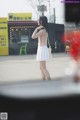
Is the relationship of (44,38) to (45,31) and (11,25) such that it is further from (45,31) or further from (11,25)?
(11,25)

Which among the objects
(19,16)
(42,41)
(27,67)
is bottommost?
(27,67)

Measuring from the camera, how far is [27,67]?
2502 mm

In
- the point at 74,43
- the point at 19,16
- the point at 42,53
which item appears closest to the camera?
the point at 74,43

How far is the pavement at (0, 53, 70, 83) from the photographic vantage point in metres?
2.23

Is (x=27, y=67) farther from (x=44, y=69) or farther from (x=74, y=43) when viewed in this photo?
(x=74, y=43)

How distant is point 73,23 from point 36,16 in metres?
0.34

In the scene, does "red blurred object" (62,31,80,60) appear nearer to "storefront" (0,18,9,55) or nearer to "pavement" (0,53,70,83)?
"pavement" (0,53,70,83)

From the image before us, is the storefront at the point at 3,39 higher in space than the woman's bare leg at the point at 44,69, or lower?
higher

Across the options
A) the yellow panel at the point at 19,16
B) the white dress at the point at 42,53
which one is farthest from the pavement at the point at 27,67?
the yellow panel at the point at 19,16

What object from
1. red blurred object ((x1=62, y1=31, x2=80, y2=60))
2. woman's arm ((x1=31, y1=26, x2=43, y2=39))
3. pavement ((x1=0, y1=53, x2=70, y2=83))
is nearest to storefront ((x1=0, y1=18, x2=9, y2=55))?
pavement ((x1=0, y1=53, x2=70, y2=83))

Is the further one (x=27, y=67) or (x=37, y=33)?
(x=27, y=67)

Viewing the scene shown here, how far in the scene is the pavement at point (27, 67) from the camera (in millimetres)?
2227

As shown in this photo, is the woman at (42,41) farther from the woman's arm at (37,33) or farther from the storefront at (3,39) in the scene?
the storefront at (3,39)

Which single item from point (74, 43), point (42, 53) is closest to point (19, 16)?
point (42, 53)
